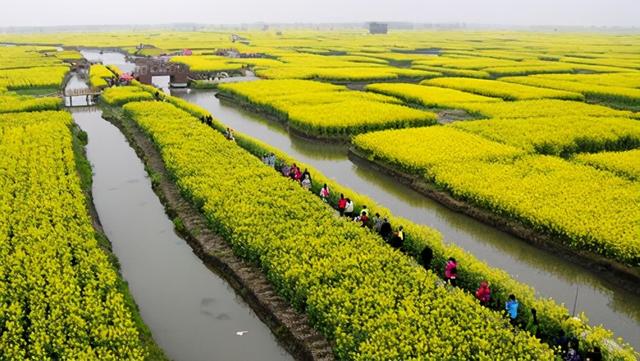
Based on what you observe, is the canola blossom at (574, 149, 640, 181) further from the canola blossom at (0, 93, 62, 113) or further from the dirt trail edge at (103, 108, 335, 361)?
the canola blossom at (0, 93, 62, 113)

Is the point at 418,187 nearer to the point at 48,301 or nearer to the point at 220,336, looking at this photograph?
the point at 220,336

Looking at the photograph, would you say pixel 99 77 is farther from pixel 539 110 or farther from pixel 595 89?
pixel 595 89

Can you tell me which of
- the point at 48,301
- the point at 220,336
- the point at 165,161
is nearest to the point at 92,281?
the point at 48,301

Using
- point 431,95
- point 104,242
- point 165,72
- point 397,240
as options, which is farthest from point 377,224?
point 165,72

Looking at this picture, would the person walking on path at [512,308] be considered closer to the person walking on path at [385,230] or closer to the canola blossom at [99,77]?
the person walking on path at [385,230]

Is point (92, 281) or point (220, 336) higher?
point (92, 281)

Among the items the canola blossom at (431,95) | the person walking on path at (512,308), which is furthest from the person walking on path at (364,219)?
the canola blossom at (431,95)
